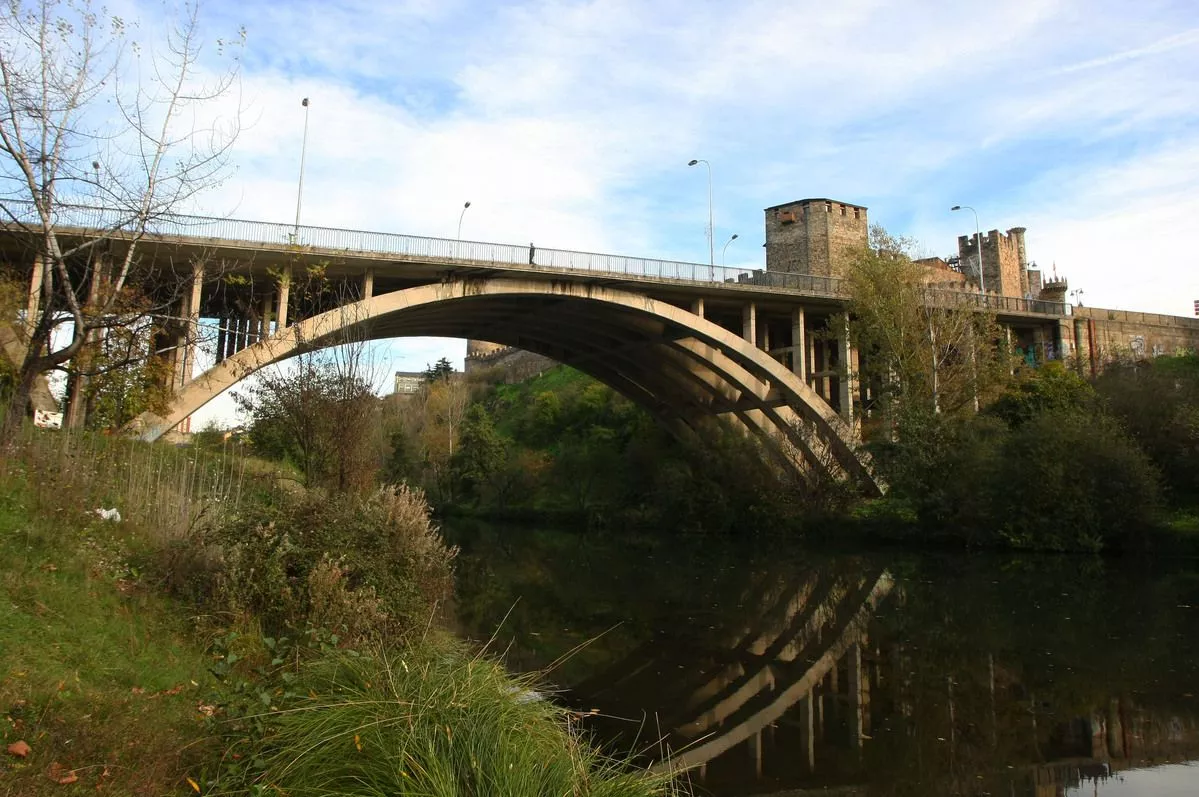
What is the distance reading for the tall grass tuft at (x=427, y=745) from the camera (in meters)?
3.55

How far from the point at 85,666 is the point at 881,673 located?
25.3 feet

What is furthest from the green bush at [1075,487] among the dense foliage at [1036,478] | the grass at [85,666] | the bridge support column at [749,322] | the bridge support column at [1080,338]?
the grass at [85,666]

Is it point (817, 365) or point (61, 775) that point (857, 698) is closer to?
point (61, 775)

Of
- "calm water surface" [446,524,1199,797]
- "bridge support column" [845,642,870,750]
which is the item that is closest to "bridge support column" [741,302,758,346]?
"calm water surface" [446,524,1199,797]

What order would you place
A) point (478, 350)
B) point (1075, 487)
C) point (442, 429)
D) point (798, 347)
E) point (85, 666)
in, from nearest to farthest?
point (85, 666), point (1075, 487), point (798, 347), point (442, 429), point (478, 350)

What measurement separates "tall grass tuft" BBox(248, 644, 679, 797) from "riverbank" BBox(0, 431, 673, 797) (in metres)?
0.01

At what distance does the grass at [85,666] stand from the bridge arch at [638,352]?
45.6 ft

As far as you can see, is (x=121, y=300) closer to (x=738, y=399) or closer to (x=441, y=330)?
(x=441, y=330)

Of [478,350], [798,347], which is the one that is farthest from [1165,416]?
[478,350]

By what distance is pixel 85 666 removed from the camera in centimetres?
543

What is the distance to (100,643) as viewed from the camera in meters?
5.90

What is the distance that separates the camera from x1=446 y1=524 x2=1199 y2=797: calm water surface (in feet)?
20.5

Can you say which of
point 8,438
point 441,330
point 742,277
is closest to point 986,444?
point 742,277

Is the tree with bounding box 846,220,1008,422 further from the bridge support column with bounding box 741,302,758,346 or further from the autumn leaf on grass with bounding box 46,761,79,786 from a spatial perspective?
the autumn leaf on grass with bounding box 46,761,79,786
